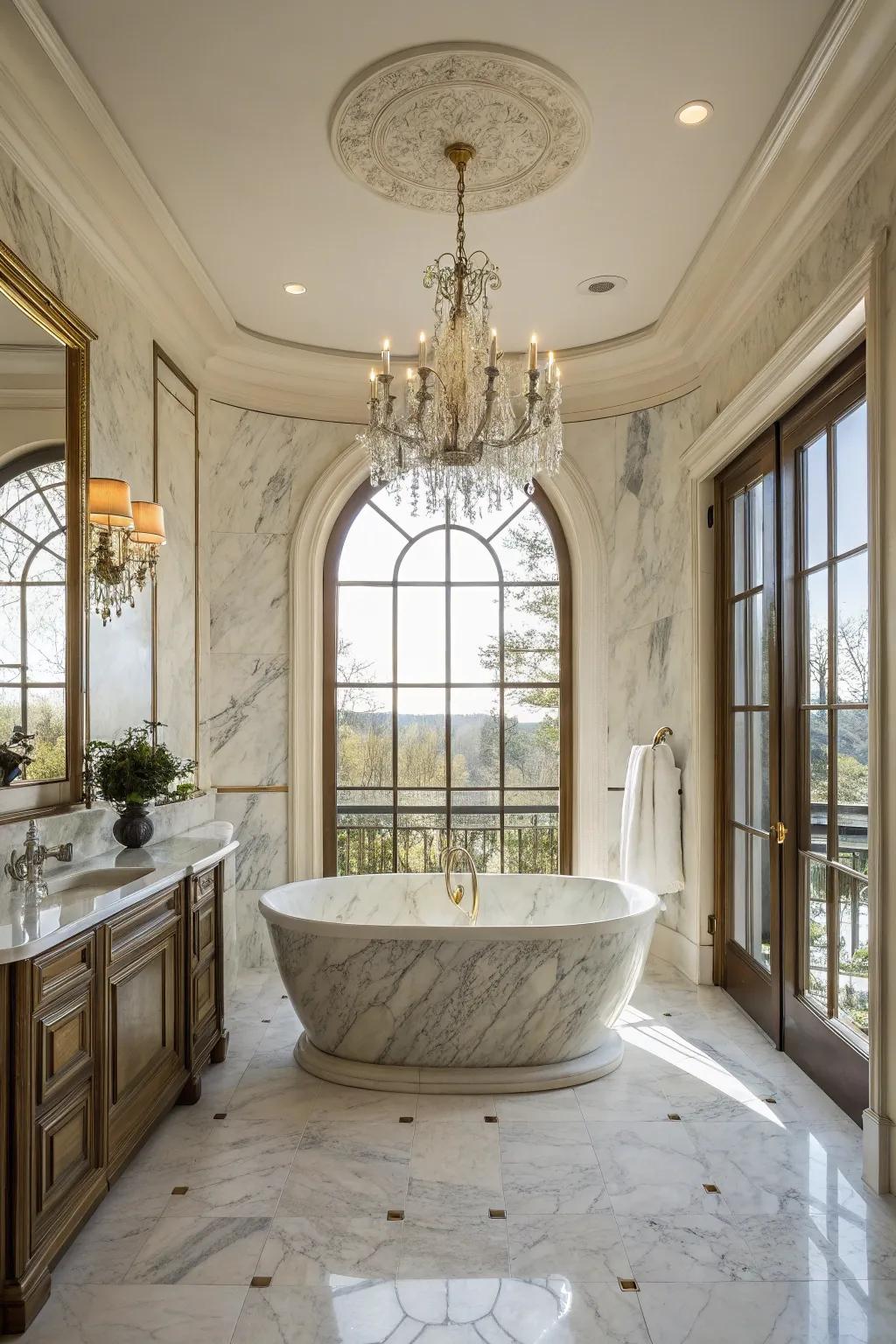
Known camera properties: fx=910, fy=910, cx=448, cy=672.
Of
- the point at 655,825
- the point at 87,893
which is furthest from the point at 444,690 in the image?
the point at 87,893

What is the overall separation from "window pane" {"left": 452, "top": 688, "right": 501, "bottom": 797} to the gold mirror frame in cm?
219

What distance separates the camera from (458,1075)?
3.03 m

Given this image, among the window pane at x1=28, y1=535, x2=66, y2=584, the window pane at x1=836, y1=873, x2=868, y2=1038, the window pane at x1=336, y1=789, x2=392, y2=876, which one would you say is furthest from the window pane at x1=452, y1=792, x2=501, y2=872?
the window pane at x1=28, y1=535, x2=66, y2=584

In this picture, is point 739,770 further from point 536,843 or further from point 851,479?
point 851,479

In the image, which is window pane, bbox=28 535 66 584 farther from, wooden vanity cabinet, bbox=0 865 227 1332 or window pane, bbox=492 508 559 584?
window pane, bbox=492 508 559 584

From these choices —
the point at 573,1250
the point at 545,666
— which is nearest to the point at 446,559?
the point at 545,666

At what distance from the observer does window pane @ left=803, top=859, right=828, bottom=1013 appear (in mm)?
2934

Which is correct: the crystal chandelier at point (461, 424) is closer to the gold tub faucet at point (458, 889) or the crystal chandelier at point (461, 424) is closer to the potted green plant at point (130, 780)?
the potted green plant at point (130, 780)

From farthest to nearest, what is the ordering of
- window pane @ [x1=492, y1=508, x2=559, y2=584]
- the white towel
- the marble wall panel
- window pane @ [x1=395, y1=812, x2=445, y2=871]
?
window pane @ [x1=492, y1=508, x2=559, y2=584], window pane @ [x1=395, y1=812, x2=445, y2=871], the white towel, the marble wall panel

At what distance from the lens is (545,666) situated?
4867 mm

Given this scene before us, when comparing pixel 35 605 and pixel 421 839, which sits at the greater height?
pixel 35 605

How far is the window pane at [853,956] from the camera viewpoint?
2643 mm

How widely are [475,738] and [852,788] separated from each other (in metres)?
2.31

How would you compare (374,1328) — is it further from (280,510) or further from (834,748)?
(280,510)
